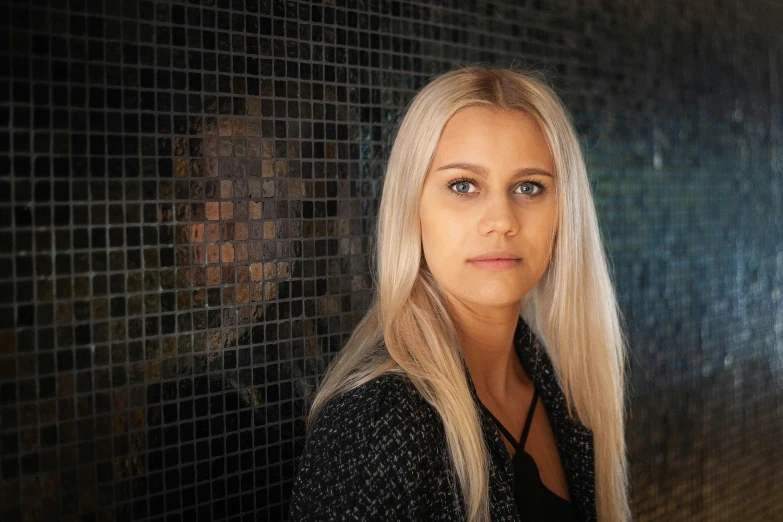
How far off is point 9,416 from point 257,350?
546 millimetres

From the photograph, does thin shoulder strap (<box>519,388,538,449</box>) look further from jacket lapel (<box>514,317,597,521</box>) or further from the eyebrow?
the eyebrow

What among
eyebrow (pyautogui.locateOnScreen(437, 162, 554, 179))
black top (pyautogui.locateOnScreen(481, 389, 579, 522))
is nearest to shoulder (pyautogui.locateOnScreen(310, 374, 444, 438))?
black top (pyautogui.locateOnScreen(481, 389, 579, 522))

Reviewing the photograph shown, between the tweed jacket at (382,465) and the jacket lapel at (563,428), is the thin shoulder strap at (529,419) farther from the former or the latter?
the tweed jacket at (382,465)

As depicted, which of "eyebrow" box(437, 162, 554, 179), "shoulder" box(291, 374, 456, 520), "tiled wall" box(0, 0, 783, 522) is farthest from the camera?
"eyebrow" box(437, 162, 554, 179)

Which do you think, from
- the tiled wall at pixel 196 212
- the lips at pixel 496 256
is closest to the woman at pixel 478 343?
the lips at pixel 496 256

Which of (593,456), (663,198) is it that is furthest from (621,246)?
(593,456)

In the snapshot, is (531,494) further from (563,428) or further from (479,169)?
(479,169)

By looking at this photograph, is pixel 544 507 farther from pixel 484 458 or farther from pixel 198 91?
pixel 198 91

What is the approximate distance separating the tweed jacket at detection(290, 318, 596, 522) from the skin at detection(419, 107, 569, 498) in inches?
11.4

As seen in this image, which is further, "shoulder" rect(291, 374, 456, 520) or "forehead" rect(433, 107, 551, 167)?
"forehead" rect(433, 107, 551, 167)

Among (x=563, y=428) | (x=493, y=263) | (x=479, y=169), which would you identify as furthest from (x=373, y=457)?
(x=563, y=428)

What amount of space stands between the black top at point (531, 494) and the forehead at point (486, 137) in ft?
1.66

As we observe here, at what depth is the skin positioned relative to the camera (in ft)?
5.04

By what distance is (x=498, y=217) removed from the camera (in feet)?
5.00
